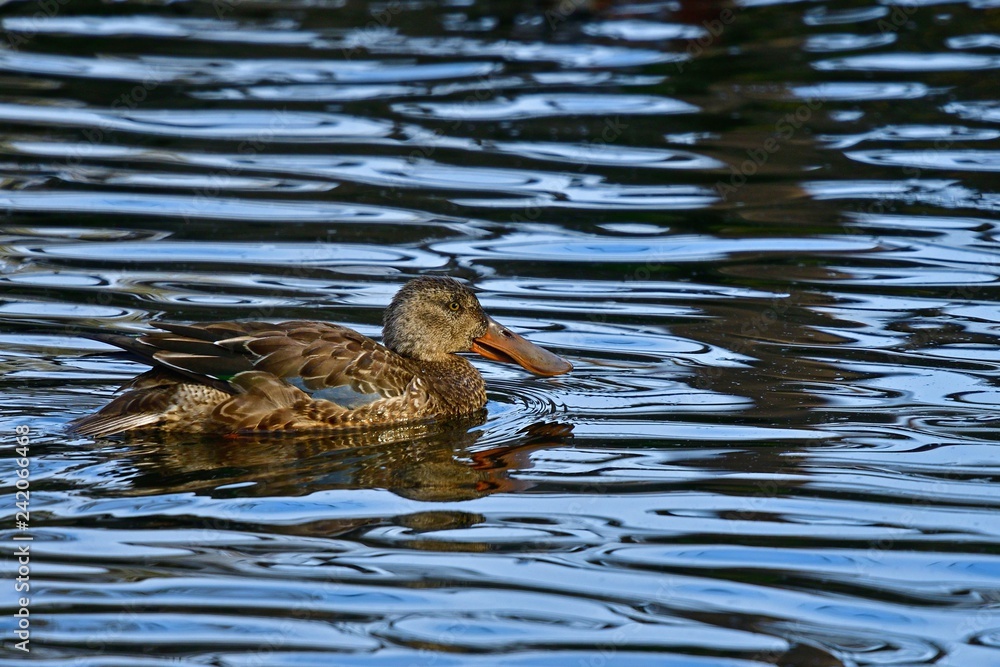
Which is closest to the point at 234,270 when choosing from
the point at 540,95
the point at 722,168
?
the point at 722,168

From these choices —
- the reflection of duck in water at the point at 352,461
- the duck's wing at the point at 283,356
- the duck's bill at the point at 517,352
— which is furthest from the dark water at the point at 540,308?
the duck's wing at the point at 283,356

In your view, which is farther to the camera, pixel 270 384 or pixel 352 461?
pixel 270 384

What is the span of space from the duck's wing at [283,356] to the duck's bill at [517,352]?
0.79 metres

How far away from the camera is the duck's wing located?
7934mm

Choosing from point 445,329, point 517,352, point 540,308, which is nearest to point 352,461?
point 445,329

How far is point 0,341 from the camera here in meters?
9.29

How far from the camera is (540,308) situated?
1050cm

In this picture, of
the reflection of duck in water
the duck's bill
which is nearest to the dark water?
the reflection of duck in water

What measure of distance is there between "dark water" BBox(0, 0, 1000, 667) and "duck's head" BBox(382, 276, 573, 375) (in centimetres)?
26

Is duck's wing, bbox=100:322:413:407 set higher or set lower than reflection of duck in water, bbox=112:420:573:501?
higher

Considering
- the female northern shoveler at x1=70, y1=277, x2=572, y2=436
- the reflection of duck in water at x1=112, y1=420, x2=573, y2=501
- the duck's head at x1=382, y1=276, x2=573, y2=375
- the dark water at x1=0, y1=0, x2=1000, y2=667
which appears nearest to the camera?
the dark water at x1=0, y1=0, x2=1000, y2=667

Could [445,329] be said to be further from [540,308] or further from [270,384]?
[540,308]

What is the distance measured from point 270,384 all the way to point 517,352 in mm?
1619

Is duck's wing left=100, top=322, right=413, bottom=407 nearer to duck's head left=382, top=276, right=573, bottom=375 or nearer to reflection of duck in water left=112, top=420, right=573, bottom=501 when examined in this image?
reflection of duck in water left=112, top=420, right=573, bottom=501
